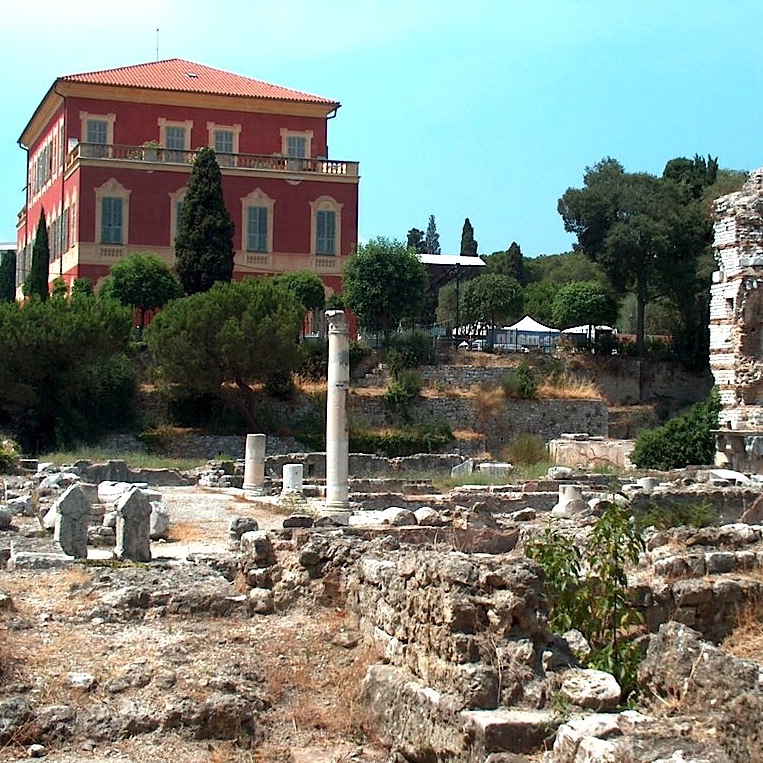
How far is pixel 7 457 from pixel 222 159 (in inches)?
940

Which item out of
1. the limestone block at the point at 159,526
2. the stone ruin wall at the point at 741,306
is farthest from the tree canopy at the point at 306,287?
the limestone block at the point at 159,526

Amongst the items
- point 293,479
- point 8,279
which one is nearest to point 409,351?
point 293,479

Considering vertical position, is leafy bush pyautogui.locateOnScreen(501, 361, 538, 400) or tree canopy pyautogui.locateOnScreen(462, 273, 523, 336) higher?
tree canopy pyautogui.locateOnScreen(462, 273, 523, 336)

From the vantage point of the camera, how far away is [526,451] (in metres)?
39.4

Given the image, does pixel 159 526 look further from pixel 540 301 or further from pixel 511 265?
pixel 511 265

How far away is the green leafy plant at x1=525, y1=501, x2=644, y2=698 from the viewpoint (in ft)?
25.0

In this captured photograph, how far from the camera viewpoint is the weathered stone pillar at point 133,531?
13289mm

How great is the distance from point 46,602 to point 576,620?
4.04 metres

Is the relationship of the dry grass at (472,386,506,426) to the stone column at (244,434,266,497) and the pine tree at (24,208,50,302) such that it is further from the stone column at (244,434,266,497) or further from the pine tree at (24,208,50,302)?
the pine tree at (24,208,50,302)

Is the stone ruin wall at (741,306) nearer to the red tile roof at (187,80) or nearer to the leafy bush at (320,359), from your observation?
the leafy bush at (320,359)

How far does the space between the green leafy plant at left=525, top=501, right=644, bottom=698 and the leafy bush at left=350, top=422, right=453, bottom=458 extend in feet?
98.5

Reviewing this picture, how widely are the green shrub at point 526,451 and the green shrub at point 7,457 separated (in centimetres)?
1631

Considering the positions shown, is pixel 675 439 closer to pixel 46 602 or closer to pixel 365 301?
pixel 365 301

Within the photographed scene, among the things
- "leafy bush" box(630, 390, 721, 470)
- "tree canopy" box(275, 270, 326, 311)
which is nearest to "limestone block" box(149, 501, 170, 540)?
"leafy bush" box(630, 390, 721, 470)
